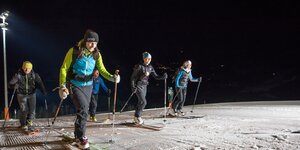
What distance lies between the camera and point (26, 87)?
29.9 feet

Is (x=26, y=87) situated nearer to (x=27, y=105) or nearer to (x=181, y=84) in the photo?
(x=27, y=105)

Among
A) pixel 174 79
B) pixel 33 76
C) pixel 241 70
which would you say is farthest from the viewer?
pixel 241 70

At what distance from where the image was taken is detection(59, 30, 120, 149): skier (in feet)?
18.5

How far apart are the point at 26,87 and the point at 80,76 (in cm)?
404

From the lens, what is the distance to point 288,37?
44.1 m

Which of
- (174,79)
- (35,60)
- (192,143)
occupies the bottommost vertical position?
(192,143)

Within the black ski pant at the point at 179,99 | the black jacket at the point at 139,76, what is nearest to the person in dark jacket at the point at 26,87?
the black jacket at the point at 139,76

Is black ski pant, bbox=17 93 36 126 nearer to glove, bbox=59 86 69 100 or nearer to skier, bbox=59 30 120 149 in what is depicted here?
skier, bbox=59 30 120 149

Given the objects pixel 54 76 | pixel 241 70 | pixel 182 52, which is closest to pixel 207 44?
pixel 182 52

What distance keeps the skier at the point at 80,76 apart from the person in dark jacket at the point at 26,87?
381 centimetres

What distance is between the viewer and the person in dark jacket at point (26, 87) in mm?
9094

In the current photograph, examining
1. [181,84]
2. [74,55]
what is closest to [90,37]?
[74,55]

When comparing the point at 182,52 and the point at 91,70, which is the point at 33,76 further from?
the point at 182,52

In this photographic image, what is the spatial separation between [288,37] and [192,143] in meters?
42.2
